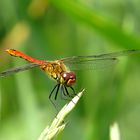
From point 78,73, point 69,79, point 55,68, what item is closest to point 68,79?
point 69,79

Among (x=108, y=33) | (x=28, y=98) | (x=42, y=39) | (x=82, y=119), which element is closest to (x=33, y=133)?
(x=28, y=98)

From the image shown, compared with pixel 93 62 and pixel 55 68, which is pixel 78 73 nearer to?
pixel 93 62

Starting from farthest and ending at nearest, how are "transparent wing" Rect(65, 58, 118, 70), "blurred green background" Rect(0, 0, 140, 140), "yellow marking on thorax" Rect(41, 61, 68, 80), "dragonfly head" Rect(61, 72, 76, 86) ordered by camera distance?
1. "transparent wing" Rect(65, 58, 118, 70)
2. "yellow marking on thorax" Rect(41, 61, 68, 80)
3. "dragonfly head" Rect(61, 72, 76, 86)
4. "blurred green background" Rect(0, 0, 140, 140)

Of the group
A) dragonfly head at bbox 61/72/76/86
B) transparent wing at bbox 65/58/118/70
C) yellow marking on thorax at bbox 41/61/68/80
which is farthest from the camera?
transparent wing at bbox 65/58/118/70

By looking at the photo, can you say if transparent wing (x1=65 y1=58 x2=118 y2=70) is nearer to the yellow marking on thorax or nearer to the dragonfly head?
the yellow marking on thorax

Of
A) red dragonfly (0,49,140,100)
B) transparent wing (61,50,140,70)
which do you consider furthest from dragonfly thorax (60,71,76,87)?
transparent wing (61,50,140,70)

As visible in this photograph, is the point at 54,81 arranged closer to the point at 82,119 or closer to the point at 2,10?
the point at 82,119
